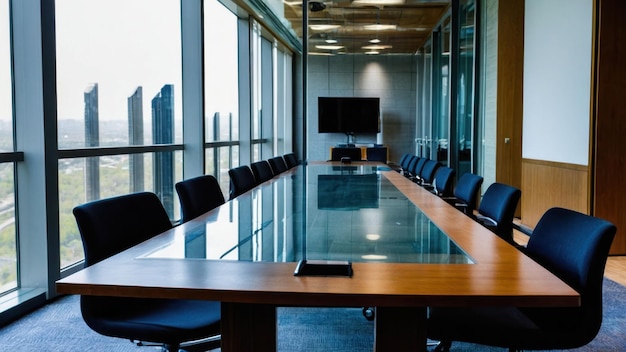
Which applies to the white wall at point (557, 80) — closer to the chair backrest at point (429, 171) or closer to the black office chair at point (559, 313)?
the chair backrest at point (429, 171)

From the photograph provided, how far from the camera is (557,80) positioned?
571cm

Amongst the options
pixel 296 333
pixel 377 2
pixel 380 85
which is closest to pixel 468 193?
pixel 296 333

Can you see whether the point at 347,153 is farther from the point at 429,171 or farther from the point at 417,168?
the point at 429,171

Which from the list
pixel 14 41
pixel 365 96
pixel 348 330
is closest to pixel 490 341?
pixel 348 330

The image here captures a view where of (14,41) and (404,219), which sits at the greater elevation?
(14,41)

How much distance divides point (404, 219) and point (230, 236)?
0.88m

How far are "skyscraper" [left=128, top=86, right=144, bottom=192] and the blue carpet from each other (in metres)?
1.97

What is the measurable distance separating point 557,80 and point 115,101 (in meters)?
4.56

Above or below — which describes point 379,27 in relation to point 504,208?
above

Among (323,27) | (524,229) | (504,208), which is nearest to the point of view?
(504,208)

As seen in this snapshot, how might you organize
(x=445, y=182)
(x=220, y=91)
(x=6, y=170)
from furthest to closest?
1. (x=220, y=91)
2. (x=445, y=182)
3. (x=6, y=170)

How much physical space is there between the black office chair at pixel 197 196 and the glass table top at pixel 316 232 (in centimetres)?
14

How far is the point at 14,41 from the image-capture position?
3645mm

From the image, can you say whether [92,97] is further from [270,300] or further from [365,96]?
[365,96]
